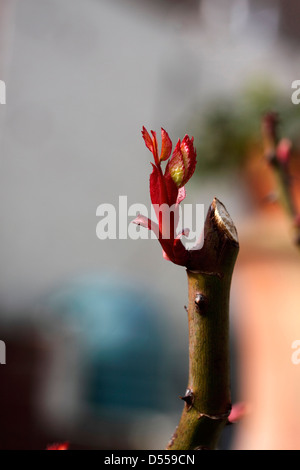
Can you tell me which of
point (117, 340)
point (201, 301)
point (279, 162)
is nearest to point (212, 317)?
point (201, 301)

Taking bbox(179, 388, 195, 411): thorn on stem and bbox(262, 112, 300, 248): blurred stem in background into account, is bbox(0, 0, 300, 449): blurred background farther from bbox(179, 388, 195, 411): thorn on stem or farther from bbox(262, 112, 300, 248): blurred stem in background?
bbox(179, 388, 195, 411): thorn on stem

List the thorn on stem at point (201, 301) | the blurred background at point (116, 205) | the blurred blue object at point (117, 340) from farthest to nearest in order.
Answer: the blurred blue object at point (117, 340) → the blurred background at point (116, 205) → the thorn on stem at point (201, 301)

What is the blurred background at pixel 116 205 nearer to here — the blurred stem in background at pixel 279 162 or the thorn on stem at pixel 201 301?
the blurred stem in background at pixel 279 162

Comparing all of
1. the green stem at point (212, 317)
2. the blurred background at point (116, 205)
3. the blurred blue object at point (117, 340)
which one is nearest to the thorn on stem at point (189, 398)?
the green stem at point (212, 317)

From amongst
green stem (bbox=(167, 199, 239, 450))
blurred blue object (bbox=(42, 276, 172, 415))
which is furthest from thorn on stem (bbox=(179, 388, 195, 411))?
blurred blue object (bbox=(42, 276, 172, 415))

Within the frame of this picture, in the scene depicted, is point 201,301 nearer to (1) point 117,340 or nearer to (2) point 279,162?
(2) point 279,162

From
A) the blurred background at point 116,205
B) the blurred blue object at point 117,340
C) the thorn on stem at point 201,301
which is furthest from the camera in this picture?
the blurred blue object at point 117,340

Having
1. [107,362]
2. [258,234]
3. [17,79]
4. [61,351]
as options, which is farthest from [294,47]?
[107,362]

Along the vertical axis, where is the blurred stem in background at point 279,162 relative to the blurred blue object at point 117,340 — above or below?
above

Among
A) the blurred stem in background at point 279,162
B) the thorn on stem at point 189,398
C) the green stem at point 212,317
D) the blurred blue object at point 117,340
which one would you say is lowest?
the blurred blue object at point 117,340
